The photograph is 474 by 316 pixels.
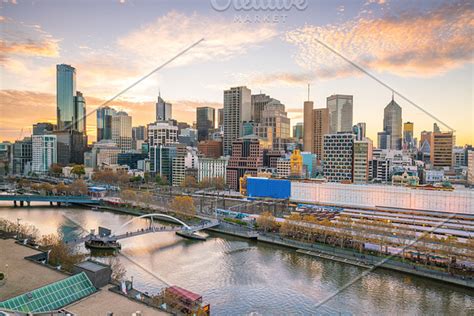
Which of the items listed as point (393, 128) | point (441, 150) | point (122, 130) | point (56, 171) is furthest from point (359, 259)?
point (122, 130)

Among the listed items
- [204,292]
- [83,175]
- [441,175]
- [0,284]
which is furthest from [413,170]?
[83,175]

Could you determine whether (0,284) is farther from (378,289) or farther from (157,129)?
(157,129)

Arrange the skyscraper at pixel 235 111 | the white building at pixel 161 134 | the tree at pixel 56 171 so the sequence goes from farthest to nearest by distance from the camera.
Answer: the skyscraper at pixel 235 111 < the white building at pixel 161 134 < the tree at pixel 56 171

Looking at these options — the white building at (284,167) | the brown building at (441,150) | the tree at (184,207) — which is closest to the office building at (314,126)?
the brown building at (441,150)

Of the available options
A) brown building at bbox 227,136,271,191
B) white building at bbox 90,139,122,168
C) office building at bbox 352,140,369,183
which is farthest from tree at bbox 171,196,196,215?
white building at bbox 90,139,122,168

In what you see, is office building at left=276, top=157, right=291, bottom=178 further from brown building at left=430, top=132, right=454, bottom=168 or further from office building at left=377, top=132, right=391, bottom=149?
office building at left=377, top=132, right=391, bottom=149

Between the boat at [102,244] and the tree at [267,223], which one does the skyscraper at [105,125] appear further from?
the tree at [267,223]

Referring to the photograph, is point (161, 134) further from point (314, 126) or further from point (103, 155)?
point (314, 126)
